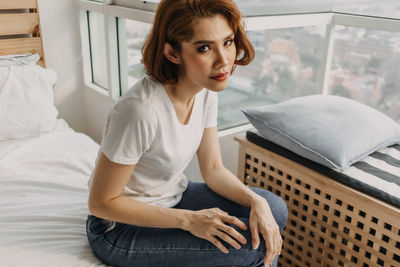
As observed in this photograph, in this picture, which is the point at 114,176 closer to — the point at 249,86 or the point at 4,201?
the point at 4,201

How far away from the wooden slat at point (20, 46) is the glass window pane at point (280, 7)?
3.57 feet

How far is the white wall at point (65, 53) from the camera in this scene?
6.77 feet

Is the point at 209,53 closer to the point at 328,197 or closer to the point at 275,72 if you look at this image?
the point at 328,197

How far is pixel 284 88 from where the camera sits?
2.07 meters

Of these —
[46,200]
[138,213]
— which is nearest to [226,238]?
[138,213]

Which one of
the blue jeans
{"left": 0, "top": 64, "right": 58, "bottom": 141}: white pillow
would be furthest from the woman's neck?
{"left": 0, "top": 64, "right": 58, "bottom": 141}: white pillow

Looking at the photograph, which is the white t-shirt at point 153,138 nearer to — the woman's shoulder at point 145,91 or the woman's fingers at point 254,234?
the woman's shoulder at point 145,91

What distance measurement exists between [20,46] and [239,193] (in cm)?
146

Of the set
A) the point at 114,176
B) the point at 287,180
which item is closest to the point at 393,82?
the point at 287,180

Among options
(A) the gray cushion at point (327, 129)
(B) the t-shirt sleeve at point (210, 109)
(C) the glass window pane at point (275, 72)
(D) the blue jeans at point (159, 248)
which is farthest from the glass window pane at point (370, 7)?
(D) the blue jeans at point (159, 248)

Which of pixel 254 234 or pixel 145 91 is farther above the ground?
pixel 145 91

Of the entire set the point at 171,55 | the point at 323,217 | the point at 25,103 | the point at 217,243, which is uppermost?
the point at 171,55

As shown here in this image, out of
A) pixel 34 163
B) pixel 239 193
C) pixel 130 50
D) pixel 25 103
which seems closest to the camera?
pixel 239 193

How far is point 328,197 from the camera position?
123 cm
